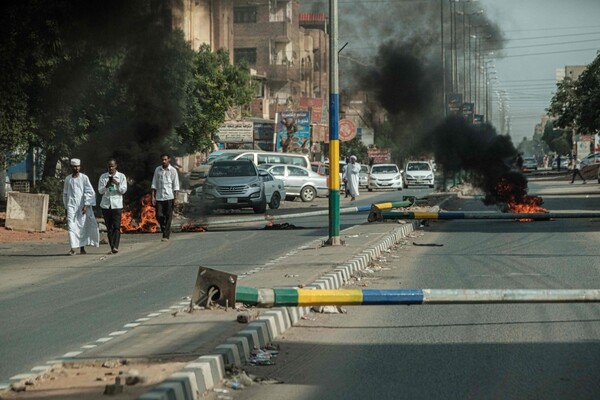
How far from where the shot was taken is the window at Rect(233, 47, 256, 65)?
183 feet

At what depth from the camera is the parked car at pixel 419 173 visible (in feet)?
200

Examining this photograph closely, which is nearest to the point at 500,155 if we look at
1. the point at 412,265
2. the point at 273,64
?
the point at 412,265

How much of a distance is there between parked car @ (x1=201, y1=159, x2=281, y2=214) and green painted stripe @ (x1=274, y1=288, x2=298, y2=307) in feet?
76.6

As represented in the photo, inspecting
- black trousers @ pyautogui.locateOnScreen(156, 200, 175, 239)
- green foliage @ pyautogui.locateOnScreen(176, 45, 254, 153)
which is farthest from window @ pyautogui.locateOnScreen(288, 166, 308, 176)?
black trousers @ pyautogui.locateOnScreen(156, 200, 175, 239)

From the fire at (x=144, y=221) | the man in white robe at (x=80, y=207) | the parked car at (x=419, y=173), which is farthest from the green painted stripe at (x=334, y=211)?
the parked car at (x=419, y=173)

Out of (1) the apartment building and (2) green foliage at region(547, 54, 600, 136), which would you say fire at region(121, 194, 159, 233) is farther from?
(2) green foliage at region(547, 54, 600, 136)

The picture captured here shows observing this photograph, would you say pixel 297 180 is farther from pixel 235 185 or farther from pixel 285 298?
pixel 285 298

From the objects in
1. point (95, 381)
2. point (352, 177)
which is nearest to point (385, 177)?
point (352, 177)

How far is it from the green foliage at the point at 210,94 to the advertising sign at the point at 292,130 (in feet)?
9.24

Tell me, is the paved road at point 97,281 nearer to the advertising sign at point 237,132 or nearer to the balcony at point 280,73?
the balcony at point 280,73

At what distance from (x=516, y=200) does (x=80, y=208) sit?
15.7m

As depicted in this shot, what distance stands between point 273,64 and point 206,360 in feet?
162

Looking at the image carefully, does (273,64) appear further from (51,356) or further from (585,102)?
(51,356)

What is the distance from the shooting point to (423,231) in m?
25.8
